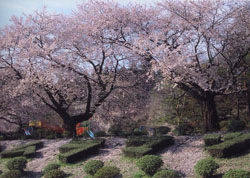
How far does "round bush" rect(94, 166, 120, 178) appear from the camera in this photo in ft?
22.5

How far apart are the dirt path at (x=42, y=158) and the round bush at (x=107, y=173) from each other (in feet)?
7.99

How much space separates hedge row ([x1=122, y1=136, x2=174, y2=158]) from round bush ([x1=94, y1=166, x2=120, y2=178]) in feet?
3.82

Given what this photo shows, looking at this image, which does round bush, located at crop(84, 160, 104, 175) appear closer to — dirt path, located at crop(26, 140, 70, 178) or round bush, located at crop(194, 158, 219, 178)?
dirt path, located at crop(26, 140, 70, 178)

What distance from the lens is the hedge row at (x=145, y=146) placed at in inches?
318

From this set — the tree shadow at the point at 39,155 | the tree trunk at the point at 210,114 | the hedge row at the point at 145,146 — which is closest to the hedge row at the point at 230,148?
the hedge row at the point at 145,146

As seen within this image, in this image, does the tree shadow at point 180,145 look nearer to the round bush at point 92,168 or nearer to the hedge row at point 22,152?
the round bush at point 92,168

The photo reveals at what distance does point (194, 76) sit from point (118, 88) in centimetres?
455

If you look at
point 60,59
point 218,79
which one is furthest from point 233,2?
point 60,59

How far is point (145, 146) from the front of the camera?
8461 millimetres

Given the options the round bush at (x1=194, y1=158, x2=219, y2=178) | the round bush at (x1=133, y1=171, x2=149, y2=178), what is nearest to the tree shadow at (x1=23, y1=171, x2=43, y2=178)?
the round bush at (x1=133, y1=171, x2=149, y2=178)

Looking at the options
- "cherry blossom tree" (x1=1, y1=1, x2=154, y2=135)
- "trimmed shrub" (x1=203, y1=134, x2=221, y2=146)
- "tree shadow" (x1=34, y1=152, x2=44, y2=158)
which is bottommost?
"tree shadow" (x1=34, y1=152, x2=44, y2=158)

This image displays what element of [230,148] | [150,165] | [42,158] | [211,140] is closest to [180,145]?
[211,140]

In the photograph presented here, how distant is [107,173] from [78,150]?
237 centimetres

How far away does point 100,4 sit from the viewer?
478 inches
